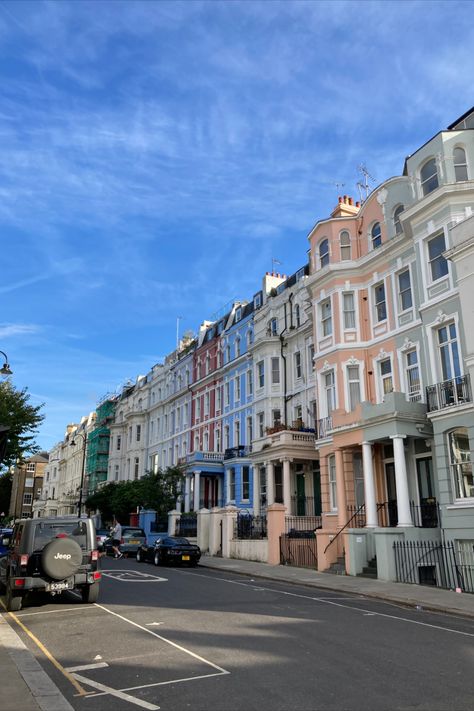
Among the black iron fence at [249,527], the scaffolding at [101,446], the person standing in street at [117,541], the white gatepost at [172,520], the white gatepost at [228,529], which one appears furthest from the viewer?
the scaffolding at [101,446]

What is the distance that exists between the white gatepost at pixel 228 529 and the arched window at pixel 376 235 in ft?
46.9

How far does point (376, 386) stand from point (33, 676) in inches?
753

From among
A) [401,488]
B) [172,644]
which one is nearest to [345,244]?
[401,488]

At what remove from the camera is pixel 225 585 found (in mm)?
17359

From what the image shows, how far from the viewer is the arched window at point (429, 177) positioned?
2148 centimetres

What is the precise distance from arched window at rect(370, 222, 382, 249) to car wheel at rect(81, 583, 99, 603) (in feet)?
59.0

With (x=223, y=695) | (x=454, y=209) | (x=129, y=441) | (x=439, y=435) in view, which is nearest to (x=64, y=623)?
(x=223, y=695)

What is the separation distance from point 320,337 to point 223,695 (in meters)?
21.4

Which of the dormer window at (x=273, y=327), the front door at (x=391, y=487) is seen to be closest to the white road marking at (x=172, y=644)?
the front door at (x=391, y=487)

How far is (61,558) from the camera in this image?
38.3 ft

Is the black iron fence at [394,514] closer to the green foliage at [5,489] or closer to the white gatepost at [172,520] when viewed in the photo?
the white gatepost at [172,520]

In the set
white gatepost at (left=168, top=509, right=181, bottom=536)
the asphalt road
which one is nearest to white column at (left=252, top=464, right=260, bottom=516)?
white gatepost at (left=168, top=509, right=181, bottom=536)

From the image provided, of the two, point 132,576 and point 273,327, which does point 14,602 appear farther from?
point 273,327

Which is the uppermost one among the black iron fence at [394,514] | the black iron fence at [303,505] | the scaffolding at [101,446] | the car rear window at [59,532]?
the scaffolding at [101,446]
